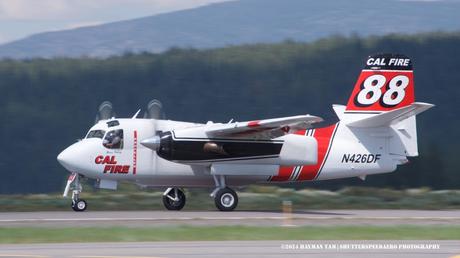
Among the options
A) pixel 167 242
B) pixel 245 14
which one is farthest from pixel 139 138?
pixel 245 14

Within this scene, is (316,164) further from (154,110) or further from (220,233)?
(220,233)

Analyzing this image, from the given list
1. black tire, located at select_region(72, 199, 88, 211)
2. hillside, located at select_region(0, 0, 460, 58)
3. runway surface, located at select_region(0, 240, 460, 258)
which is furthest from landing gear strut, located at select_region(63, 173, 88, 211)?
hillside, located at select_region(0, 0, 460, 58)

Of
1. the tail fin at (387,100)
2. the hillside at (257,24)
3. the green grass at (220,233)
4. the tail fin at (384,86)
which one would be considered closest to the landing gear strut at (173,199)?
the tail fin at (387,100)

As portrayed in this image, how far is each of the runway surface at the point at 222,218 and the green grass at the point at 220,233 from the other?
4.28 ft

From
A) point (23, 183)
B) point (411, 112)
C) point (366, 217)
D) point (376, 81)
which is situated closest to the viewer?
point (366, 217)

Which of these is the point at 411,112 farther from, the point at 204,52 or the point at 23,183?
the point at 204,52

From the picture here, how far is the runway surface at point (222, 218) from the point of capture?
2166 cm

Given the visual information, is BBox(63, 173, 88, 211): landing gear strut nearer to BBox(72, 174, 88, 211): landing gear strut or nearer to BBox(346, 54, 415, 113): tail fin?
BBox(72, 174, 88, 211): landing gear strut

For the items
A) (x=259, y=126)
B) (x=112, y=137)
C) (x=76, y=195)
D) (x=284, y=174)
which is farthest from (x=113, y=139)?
(x=284, y=174)

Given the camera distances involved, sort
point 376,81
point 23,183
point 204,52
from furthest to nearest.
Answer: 1. point 204,52
2. point 23,183
3. point 376,81

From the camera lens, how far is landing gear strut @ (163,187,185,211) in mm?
26961

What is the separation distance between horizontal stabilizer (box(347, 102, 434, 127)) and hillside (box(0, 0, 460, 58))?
6091cm

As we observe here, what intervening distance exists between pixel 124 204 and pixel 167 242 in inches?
452

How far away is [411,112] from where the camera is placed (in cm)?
2506
